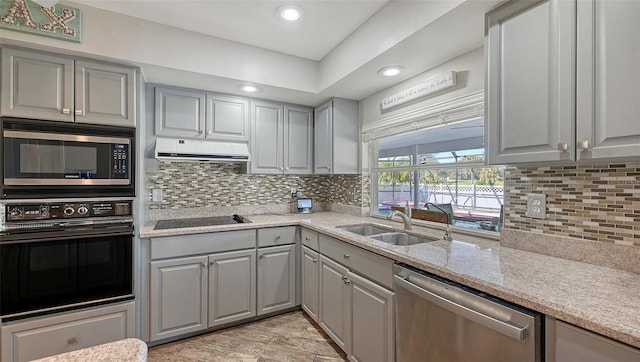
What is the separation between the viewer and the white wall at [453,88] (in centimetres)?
185

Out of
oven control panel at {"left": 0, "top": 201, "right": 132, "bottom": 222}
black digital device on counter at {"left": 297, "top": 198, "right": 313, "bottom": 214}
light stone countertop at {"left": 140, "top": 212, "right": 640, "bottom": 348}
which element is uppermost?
oven control panel at {"left": 0, "top": 201, "right": 132, "bottom": 222}

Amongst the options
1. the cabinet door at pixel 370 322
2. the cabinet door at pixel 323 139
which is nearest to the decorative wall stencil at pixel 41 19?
the cabinet door at pixel 323 139

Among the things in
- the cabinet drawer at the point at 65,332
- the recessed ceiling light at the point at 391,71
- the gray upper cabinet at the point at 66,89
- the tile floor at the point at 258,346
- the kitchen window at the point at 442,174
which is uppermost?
the recessed ceiling light at the point at 391,71

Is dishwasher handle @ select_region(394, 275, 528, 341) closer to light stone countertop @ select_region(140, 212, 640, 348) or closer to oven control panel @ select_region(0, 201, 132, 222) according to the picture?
light stone countertop @ select_region(140, 212, 640, 348)

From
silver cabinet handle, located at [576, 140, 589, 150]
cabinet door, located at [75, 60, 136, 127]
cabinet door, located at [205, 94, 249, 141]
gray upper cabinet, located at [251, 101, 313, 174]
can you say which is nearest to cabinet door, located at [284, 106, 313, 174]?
gray upper cabinet, located at [251, 101, 313, 174]

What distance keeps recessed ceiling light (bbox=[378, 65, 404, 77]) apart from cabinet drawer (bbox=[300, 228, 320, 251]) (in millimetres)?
1446

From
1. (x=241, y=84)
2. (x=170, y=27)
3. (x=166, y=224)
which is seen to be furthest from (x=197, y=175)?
(x=170, y=27)

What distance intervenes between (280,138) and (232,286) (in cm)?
155

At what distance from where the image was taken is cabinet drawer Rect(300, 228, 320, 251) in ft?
7.93

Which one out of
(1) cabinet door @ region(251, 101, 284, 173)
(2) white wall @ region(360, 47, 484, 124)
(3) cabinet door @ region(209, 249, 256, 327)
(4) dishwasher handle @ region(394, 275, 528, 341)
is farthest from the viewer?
(1) cabinet door @ region(251, 101, 284, 173)

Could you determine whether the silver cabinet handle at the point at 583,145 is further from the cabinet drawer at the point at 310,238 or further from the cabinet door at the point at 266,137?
the cabinet door at the point at 266,137

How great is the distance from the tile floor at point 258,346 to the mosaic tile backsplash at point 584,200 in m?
1.59

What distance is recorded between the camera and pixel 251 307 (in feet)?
8.15

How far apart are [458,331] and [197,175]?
259 centimetres
